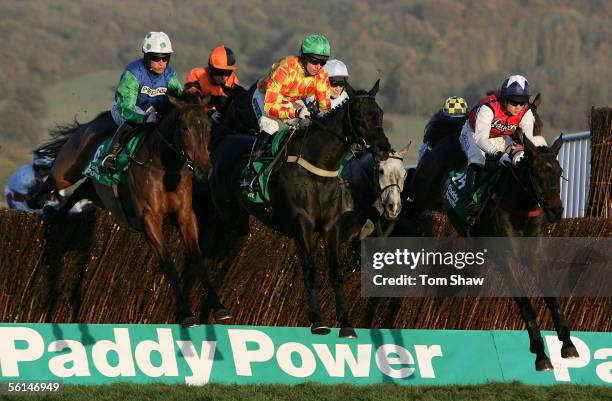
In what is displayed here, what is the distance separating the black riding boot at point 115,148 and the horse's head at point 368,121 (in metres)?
2.09

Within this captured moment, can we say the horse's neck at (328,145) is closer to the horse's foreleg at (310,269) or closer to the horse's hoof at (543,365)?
the horse's foreleg at (310,269)

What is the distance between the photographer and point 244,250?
10.5 metres

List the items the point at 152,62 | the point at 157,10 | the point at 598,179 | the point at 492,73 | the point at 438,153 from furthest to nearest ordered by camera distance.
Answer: the point at 157,10 → the point at 492,73 → the point at 598,179 → the point at 438,153 → the point at 152,62

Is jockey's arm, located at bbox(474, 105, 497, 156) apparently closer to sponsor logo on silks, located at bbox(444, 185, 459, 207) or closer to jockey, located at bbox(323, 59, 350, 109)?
sponsor logo on silks, located at bbox(444, 185, 459, 207)

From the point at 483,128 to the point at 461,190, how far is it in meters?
0.68

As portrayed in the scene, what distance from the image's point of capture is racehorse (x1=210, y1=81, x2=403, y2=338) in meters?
9.08

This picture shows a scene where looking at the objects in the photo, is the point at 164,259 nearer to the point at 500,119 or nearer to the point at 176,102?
the point at 176,102

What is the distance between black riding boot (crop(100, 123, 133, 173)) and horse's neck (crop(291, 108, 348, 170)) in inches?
61.9

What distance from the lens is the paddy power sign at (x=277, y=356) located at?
988cm

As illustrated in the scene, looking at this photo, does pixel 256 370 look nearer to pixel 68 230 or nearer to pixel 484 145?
pixel 68 230

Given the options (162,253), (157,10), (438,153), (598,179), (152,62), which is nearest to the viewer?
(162,253)

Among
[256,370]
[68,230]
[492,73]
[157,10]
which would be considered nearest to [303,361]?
[256,370]

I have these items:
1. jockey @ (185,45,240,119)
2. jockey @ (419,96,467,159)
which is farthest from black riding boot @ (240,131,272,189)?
jockey @ (419,96,467,159)

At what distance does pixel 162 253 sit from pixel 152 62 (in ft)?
5.75
